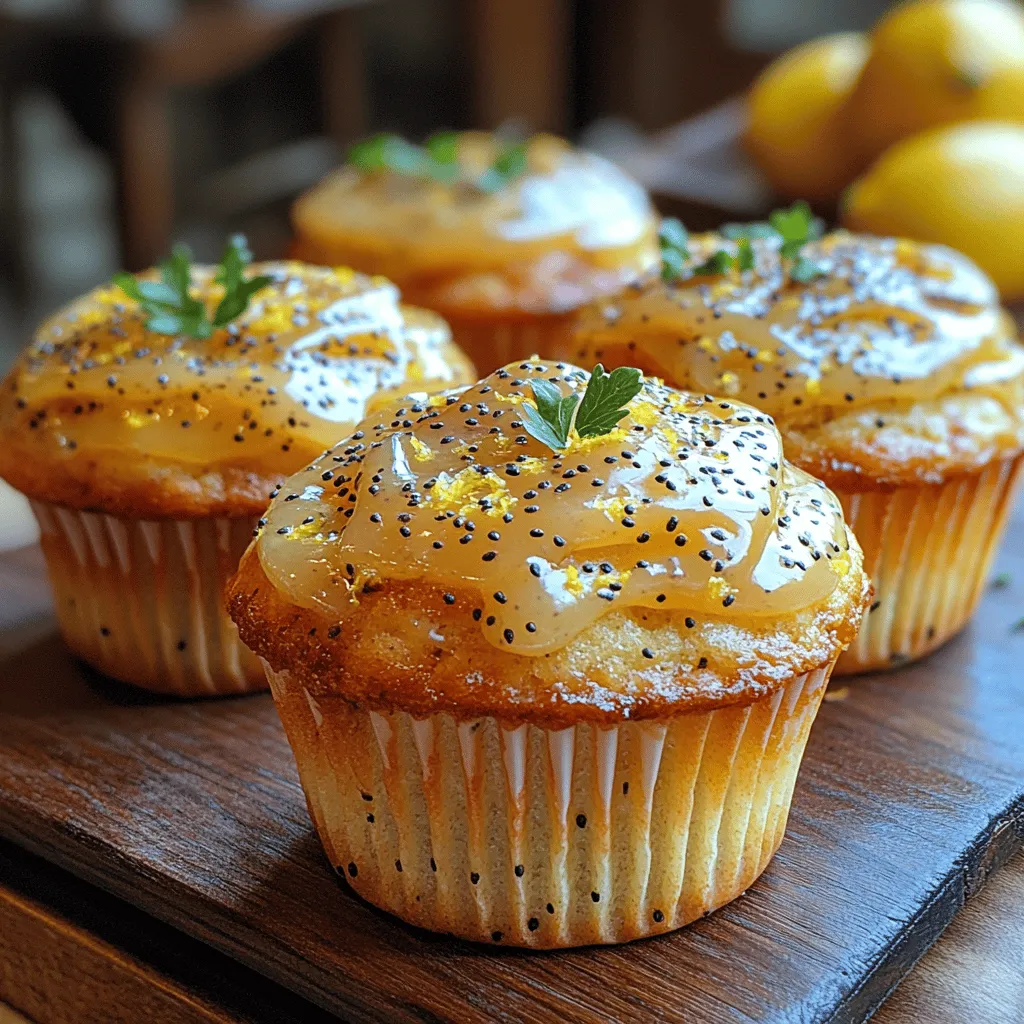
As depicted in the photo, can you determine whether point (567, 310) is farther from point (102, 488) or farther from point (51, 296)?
point (51, 296)

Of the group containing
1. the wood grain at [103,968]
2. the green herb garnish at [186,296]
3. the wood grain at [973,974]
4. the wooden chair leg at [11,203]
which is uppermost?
the green herb garnish at [186,296]

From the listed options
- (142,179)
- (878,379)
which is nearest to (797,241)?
(878,379)

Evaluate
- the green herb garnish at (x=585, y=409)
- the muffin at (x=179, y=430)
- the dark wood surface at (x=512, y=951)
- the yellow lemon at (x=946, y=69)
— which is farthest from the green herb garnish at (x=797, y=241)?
the yellow lemon at (x=946, y=69)

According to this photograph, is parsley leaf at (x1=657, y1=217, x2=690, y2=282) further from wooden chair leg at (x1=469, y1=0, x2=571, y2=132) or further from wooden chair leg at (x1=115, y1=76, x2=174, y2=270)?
wooden chair leg at (x1=469, y1=0, x2=571, y2=132)

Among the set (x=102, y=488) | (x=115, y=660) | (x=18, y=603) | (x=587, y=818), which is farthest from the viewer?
(x=18, y=603)

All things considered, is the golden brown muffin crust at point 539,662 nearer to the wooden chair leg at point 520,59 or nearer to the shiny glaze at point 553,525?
the shiny glaze at point 553,525

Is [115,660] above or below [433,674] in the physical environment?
below

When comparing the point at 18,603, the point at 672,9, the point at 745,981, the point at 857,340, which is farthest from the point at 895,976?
the point at 672,9
